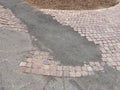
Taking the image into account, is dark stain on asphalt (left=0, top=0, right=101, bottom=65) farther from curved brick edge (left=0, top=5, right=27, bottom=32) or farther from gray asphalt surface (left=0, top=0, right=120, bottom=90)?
curved brick edge (left=0, top=5, right=27, bottom=32)

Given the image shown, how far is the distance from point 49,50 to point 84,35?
161 centimetres

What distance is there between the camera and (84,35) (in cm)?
801

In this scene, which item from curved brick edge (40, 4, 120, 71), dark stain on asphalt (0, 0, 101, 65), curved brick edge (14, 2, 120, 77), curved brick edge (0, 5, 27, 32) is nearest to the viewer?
curved brick edge (14, 2, 120, 77)

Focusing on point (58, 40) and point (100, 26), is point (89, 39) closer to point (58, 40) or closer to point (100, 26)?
point (58, 40)

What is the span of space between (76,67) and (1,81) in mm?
2057

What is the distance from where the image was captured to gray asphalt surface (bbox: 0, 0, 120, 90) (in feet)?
18.5

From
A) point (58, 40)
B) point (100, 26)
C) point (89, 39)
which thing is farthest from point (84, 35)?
point (100, 26)

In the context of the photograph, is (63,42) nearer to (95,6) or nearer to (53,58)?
(53,58)

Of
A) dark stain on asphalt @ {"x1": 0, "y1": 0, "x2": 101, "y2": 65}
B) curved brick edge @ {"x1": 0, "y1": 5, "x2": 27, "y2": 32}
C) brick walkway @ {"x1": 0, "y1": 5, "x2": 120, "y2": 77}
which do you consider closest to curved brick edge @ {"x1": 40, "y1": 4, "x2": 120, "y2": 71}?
brick walkway @ {"x1": 0, "y1": 5, "x2": 120, "y2": 77}

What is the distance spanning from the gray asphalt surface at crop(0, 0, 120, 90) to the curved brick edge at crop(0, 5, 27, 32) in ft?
0.78

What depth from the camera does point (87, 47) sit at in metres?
7.32

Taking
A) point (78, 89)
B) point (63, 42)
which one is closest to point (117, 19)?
point (63, 42)

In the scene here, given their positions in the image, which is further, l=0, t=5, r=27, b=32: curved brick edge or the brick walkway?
l=0, t=5, r=27, b=32: curved brick edge

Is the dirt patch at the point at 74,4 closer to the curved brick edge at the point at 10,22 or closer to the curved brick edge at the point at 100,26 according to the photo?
the curved brick edge at the point at 100,26
